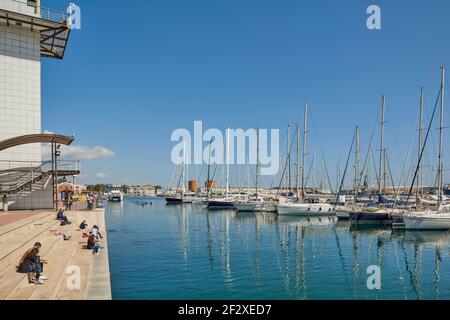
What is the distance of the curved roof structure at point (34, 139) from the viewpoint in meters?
31.2

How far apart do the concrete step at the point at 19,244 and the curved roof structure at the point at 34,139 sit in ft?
32.6

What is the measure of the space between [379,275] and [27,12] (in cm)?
4365

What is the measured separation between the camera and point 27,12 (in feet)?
127

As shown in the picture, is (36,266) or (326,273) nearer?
(36,266)

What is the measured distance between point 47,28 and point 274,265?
36483 mm

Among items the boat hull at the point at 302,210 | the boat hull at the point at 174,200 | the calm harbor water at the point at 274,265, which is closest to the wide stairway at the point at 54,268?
the calm harbor water at the point at 274,265

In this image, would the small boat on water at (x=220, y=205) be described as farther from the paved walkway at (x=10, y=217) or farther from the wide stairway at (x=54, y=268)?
the wide stairway at (x=54, y=268)

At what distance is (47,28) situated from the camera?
3931 cm

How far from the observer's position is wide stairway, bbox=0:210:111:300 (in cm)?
1157

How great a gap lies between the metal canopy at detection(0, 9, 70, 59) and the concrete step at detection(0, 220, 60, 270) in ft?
80.7

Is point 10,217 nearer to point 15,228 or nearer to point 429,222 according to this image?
point 15,228

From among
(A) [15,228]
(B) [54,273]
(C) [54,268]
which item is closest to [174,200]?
(A) [15,228]
